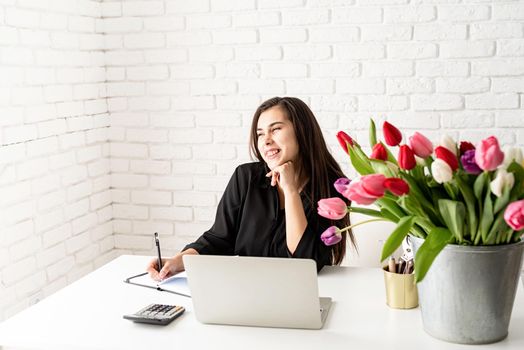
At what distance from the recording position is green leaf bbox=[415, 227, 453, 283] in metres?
1.31

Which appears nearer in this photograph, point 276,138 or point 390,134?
point 390,134

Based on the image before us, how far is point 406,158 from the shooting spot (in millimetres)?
1378

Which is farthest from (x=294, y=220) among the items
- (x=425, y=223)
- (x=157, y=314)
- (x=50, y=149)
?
(x=50, y=149)

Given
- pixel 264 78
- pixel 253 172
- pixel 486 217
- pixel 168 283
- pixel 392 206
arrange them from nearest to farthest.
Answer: pixel 486 217, pixel 392 206, pixel 168 283, pixel 253 172, pixel 264 78

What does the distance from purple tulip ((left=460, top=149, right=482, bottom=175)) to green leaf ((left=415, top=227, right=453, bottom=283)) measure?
14 cm

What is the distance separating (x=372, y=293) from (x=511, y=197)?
575 millimetres

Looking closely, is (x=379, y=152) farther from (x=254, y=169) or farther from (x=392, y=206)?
(x=254, y=169)

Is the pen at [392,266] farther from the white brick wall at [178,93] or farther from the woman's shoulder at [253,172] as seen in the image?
the white brick wall at [178,93]

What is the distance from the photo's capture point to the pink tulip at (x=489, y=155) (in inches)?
50.3

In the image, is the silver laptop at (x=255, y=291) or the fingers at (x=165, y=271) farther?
the fingers at (x=165, y=271)

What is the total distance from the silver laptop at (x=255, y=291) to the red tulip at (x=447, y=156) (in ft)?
1.22

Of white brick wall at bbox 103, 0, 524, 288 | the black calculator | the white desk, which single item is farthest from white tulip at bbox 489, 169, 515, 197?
white brick wall at bbox 103, 0, 524, 288

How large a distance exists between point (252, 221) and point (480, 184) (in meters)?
1.09

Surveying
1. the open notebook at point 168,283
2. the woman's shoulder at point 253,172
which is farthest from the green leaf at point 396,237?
the woman's shoulder at point 253,172
